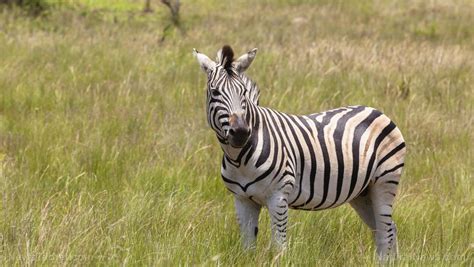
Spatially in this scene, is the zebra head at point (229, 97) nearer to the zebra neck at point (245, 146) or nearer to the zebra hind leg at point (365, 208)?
the zebra neck at point (245, 146)

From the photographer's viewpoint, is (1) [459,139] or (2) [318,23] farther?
(2) [318,23]

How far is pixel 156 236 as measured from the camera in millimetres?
3506

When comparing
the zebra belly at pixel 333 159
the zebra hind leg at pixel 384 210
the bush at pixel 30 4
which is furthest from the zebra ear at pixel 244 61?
the bush at pixel 30 4

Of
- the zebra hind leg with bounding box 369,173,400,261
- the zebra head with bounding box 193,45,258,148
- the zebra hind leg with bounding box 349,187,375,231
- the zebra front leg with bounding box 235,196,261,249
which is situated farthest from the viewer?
the zebra hind leg with bounding box 349,187,375,231

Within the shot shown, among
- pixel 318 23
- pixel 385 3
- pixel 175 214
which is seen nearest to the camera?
pixel 175 214

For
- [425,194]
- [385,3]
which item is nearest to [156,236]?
[425,194]

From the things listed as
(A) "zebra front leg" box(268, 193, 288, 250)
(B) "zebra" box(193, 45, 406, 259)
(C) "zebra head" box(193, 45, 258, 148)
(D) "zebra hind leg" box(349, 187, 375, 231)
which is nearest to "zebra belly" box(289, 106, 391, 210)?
(B) "zebra" box(193, 45, 406, 259)

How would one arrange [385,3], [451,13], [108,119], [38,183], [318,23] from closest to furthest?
[38,183], [108,119], [318,23], [451,13], [385,3]

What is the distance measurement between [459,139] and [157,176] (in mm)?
2707

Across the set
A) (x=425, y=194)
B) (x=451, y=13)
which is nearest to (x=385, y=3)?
(x=451, y=13)

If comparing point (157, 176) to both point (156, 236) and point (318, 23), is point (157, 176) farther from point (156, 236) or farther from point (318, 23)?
point (318, 23)

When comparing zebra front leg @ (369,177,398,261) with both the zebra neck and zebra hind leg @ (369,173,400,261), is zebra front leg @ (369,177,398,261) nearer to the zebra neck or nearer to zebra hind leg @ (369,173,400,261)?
zebra hind leg @ (369,173,400,261)

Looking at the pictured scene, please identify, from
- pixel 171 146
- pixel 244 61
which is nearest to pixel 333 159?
pixel 244 61

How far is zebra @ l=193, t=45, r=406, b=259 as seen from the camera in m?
3.13
